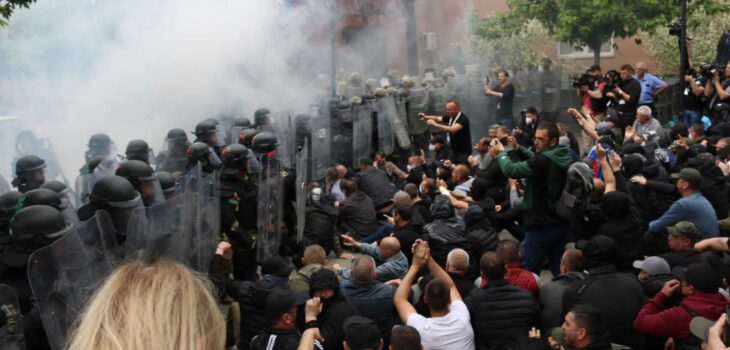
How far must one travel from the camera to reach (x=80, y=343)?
1.79 m

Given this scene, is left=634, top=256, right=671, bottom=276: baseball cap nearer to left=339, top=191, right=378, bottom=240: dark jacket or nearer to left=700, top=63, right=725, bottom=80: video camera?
left=339, top=191, right=378, bottom=240: dark jacket

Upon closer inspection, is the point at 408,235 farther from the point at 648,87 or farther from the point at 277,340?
the point at 648,87

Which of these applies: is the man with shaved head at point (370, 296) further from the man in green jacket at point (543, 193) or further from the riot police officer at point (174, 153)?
the riot police officer at point (174, 153)

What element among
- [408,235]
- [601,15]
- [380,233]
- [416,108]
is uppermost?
[601,15]

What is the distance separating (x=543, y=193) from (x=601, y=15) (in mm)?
13061

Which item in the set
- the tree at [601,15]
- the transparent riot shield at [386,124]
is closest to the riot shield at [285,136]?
the transparent riot shield at [386,124]

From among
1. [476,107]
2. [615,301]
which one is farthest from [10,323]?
[476,107]

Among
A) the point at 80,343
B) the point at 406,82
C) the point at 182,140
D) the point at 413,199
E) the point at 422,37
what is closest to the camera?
the point at 80,343

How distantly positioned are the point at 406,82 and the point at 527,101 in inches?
153

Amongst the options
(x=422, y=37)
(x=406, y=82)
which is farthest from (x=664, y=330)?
(x=422, y=37)

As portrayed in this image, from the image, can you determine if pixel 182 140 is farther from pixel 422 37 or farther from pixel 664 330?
pixel 422 37

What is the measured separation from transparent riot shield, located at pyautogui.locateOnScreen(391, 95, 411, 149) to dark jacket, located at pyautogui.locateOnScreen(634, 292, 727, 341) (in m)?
8.39

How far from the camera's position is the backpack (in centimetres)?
682

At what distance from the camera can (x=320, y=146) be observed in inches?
448
